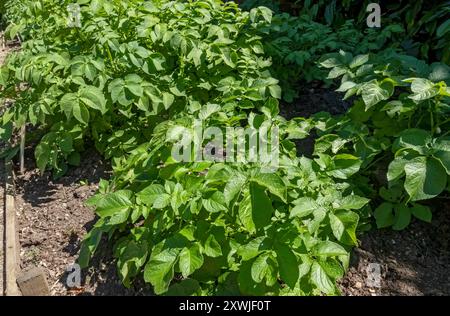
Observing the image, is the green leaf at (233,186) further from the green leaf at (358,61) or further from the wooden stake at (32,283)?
the green leaf at (358,61)

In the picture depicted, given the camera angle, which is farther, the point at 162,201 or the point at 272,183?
the point at 162,201

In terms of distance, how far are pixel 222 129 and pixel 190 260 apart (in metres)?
0.64

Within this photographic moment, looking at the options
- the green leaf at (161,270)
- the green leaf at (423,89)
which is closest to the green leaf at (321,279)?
the green leaf at (161,270)

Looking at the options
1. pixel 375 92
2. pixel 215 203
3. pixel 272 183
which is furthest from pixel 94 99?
pixel 375 92

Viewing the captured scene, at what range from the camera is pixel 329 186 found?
1.91 metres

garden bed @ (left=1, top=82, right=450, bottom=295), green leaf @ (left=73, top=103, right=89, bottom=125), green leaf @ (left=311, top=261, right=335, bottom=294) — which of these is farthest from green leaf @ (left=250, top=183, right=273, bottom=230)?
green leaf @ (left=73, top=103, right=89, bottom=125)

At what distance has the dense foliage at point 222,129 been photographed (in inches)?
65.9

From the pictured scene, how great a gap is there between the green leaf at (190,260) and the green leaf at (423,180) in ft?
2.77

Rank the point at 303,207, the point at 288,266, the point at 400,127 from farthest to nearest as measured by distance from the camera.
Result: the point at 400,127 < the point at 303,207 < the point at 288,266

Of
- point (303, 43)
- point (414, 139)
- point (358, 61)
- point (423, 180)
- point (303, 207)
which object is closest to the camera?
point (303, 207)

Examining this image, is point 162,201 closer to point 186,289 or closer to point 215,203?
point 215,203

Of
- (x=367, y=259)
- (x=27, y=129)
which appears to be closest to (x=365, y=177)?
(x=367, y=259)

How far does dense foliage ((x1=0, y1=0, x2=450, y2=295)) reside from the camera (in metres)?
1.67

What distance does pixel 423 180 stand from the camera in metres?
1.82
